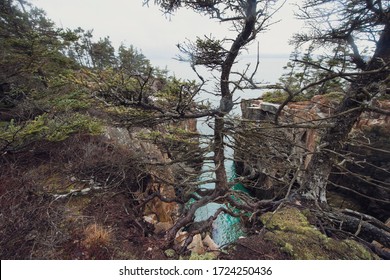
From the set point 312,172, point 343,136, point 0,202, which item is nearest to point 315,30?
point 343,136

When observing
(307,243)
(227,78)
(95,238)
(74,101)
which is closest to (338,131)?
(307,243)

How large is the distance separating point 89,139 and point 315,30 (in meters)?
6.30

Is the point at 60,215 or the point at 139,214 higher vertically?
the point at 60,215

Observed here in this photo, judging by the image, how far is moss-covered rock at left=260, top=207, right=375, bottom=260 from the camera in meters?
2.49

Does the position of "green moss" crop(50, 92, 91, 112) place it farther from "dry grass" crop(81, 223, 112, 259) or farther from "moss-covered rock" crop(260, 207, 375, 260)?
"moss-covered rock" crop(260, 207, 375, 260)

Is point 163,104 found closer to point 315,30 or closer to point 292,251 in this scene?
point 292,251

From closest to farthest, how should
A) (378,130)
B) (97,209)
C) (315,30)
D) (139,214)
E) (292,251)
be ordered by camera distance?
(292,251), (97,209), (139,214), (315,30), (378,130)

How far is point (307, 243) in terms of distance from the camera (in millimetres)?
2639

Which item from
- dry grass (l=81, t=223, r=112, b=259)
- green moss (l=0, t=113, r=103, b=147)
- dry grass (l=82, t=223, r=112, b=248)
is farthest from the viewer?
green moss (l=0, t=113, r=103, b=147)

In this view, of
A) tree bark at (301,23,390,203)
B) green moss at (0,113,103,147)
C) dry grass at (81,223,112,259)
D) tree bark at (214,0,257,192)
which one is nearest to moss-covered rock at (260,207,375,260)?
tree bark at (301,23,390,203)

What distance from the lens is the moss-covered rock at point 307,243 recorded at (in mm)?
2488

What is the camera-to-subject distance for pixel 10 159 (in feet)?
13.3

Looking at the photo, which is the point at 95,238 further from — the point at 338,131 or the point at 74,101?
the point at 338,131

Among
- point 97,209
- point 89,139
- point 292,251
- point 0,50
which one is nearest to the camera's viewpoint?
point 292,251
